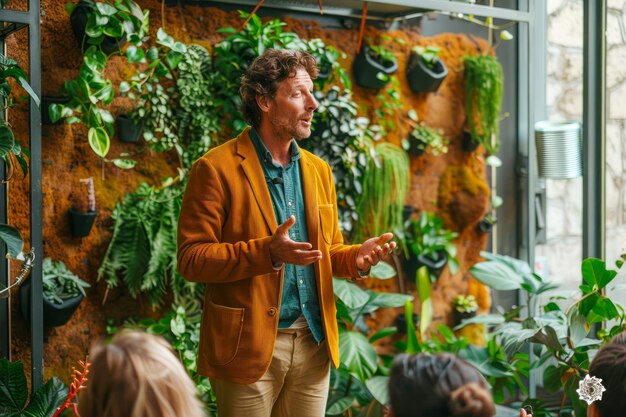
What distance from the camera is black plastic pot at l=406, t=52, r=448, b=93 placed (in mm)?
4582

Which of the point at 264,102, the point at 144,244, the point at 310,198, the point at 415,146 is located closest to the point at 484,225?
the point at 415,146

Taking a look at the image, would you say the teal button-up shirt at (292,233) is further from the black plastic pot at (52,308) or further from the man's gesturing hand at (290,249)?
the black plastic pot at (52,308)

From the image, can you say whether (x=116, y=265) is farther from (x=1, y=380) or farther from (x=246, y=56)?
(x=246, y=56)

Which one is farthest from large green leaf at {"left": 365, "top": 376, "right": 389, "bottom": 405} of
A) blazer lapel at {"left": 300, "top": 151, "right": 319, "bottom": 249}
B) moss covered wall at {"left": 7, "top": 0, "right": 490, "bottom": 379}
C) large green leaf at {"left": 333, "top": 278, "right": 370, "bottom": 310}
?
blazer lapel at {"left": 300, "top": 151, "right": 319, "bottom": 249}

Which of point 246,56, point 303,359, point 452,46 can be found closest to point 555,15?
point 452,46

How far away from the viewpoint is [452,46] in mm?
4867

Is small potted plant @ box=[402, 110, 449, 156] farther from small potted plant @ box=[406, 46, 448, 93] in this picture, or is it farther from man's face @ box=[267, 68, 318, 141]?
man's face @ box=[267, 68, 318, 141]

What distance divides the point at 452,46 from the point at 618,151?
3.76 ft

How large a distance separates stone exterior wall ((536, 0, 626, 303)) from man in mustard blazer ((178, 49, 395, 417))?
2586 mm

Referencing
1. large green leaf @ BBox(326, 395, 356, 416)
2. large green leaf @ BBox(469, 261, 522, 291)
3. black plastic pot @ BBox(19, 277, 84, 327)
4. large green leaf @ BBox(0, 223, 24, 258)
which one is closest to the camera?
large green leaf @ BBox(0, 223, 24, 258)

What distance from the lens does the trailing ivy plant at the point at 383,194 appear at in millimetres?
4348

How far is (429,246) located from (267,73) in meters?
2.06

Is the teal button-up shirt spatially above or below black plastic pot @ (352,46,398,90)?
below

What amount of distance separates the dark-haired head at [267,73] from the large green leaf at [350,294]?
3.97 feet
